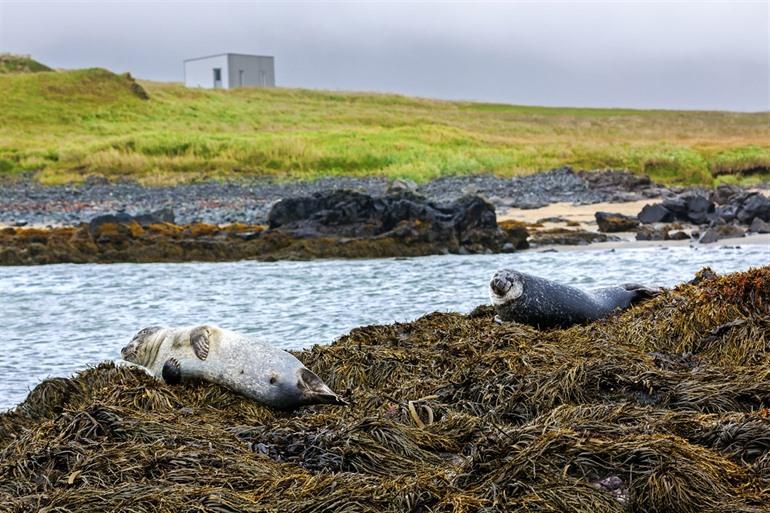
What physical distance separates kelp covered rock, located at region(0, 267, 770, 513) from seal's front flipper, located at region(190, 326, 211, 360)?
223 mm

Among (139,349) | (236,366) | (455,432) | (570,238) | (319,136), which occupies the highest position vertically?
(455,432)

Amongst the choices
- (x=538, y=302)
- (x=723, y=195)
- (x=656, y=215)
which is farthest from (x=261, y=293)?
(x=723, y=195)

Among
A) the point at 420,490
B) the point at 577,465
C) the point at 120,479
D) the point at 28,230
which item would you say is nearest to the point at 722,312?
the point at 577,465

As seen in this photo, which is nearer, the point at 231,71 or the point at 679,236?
the point at 679,236

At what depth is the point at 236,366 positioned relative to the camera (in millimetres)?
6379

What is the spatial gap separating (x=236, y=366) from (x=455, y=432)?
6.29ft

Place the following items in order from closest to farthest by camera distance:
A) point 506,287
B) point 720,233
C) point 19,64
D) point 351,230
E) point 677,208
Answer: point 506,287 → point 720,233 → point 351,230 → point 677,208 → point 19,64

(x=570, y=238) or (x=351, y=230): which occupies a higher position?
(x=351, y=230)

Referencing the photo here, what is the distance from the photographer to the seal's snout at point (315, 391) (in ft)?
19.9

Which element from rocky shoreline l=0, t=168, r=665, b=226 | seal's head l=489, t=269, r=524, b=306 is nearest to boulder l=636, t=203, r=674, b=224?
rocky shoreline l=0, t=168, r=665, b=226

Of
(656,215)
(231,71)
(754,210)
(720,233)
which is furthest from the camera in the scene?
(231,71)

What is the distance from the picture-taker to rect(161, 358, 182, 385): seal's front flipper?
6543 mm

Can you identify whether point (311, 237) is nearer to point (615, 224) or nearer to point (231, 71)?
point (615, 224)

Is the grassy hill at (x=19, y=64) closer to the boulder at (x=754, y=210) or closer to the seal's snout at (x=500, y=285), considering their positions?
the boulder at (x=754, y=210)
